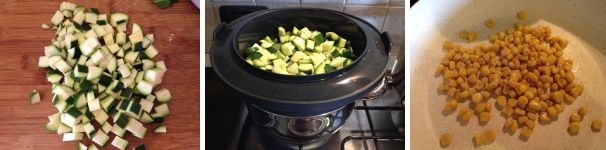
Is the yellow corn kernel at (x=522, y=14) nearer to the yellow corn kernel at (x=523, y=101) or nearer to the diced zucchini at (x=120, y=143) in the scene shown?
the yellow corn kernel at (x=523, y=101)

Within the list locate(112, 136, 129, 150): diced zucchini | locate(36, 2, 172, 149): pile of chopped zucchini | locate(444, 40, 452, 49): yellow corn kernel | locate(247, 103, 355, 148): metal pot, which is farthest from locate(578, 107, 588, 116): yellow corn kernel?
locate(112, 136, 129, 150): diced zucchini

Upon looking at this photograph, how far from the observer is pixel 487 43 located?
131 centimetres

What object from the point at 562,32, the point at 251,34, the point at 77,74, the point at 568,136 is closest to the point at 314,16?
the point at 251,34

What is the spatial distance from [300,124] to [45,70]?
102 centimetres

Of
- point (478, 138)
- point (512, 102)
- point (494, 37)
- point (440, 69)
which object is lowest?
point (478, 138)

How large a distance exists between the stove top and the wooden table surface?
0.23 m

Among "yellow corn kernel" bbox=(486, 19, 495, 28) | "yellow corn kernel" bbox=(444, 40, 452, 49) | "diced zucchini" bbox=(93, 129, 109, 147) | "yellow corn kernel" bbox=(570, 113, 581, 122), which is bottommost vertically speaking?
"diced zucchini" bbox=(93, 129, 109, 147)

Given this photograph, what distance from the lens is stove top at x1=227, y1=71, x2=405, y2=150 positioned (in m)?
0.84

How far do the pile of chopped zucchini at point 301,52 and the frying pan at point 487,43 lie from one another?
0.49 m

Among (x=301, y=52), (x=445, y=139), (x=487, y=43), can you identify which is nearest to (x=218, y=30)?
(x=301, y=52)

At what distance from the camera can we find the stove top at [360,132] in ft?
2.76

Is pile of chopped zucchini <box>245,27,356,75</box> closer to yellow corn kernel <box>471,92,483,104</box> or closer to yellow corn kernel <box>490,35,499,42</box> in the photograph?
yellow corn kernel <box>471,92,483,104</box>

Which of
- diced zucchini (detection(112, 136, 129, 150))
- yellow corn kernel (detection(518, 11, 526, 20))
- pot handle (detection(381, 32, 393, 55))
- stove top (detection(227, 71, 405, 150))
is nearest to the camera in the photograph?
pot handle (detection(381, 32, 393, 55))

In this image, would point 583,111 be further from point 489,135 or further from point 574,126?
point 489,135
